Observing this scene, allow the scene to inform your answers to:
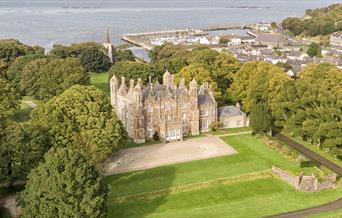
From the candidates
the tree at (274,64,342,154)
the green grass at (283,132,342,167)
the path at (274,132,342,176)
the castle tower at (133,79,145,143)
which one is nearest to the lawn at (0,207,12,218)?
the castle tower at (133,79,145,143)

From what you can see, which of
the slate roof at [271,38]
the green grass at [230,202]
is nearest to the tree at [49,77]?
the green grass at [230,202]

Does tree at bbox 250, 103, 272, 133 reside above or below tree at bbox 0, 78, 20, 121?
below

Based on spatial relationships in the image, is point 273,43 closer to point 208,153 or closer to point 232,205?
point 208,153

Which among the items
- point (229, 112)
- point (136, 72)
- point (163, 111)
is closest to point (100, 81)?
point (136, 72)

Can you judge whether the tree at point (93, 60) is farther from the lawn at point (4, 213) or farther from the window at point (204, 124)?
the lawn at point (4, 213)

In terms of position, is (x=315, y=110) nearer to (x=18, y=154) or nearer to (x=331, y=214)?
(x=331, y=214)

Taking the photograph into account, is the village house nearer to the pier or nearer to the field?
the pier

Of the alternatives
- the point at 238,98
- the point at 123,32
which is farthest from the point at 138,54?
the point at 238,98
